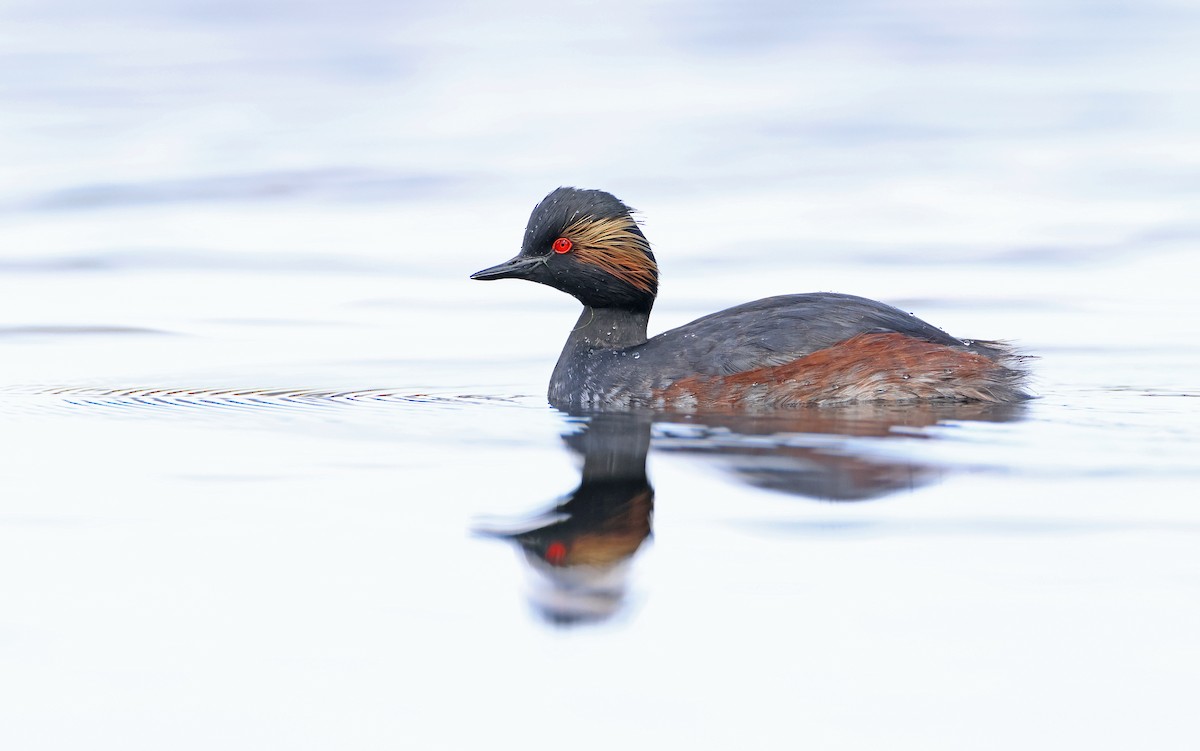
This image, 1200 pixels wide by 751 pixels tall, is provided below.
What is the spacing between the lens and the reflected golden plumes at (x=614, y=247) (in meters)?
8.78

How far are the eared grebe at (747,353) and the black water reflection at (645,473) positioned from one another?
0.17 metres

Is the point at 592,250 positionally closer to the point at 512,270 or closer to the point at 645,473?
the point at 512,270

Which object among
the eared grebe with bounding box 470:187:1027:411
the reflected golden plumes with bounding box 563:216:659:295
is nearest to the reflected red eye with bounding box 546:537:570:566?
the eared grebe with bounding box 470:187:1027:411

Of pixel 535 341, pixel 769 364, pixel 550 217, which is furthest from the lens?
pixel 535 341

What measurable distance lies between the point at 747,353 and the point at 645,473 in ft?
7.11

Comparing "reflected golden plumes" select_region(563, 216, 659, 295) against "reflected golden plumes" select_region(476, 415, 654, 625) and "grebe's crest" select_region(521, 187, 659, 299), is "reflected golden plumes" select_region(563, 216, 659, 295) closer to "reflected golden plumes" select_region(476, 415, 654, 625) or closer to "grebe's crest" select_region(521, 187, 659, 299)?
"grebe's crest" select_region(521, 187, 659, 299)

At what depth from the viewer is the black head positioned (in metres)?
8.79

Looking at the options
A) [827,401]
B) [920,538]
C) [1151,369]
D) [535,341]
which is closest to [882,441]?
[827,401]

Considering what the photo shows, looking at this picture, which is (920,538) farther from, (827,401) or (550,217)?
(550,217)

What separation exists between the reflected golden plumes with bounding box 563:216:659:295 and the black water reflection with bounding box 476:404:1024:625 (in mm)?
1110

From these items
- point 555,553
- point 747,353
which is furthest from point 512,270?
point 555,553

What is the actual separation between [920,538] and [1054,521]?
19.3 inches

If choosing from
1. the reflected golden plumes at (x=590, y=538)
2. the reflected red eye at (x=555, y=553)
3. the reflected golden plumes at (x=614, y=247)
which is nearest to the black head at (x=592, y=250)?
the reflected golden plumes at (x=614, y=247)

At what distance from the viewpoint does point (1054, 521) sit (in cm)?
501
